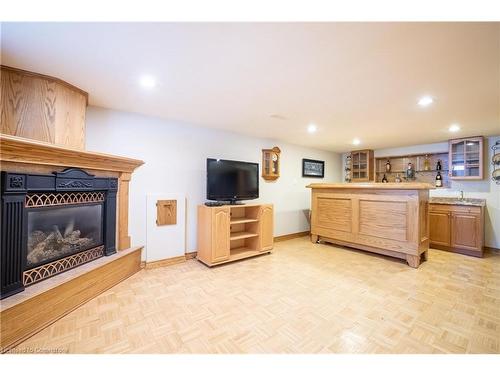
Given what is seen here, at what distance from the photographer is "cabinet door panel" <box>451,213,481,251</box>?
3572 mm

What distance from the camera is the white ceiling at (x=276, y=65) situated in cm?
133

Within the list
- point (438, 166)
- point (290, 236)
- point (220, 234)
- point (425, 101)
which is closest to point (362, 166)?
point (438, 166)

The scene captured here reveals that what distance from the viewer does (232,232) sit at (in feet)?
12.3

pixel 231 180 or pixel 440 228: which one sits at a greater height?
pixel 231 180

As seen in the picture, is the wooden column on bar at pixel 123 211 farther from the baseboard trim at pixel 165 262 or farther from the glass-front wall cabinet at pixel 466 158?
the glass-front wall cabinet at pixel 466 158

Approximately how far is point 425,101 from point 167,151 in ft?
11.1

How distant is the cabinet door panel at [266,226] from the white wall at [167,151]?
28.2 inches

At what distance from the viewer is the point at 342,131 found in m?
3.76

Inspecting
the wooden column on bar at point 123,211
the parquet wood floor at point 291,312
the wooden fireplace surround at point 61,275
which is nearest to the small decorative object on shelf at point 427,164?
the parquet wood floor at point 291,312

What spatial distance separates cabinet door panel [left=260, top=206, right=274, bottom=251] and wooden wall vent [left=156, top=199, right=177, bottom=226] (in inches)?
56.2

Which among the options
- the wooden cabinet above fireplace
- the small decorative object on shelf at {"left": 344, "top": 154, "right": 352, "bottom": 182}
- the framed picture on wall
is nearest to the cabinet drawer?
the small decorative object on shelf at {"left": 344, "top": 154, "right": 352, "bottom": 182}

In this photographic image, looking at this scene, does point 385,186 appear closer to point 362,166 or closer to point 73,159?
point 362,166
